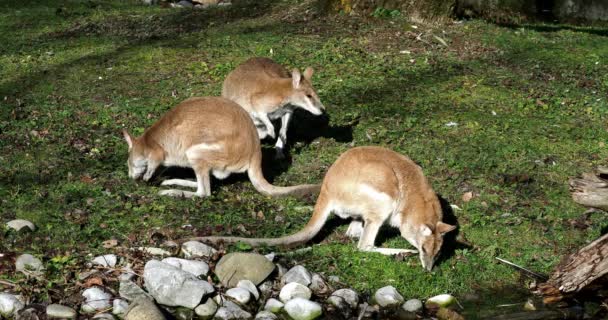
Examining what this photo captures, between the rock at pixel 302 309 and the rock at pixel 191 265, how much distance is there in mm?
693

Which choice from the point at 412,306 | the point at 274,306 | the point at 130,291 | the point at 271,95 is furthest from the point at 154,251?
the point at 271,95

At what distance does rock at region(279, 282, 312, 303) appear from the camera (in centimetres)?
575

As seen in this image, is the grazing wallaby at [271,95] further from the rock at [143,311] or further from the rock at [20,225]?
the rock at [143,311]

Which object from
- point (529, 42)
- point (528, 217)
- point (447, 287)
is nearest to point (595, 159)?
point (528, 217)

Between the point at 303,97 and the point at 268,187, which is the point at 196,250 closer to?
the point at 268,187

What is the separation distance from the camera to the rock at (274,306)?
5.68 m

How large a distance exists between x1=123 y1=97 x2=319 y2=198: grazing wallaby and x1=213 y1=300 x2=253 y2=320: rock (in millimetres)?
2005

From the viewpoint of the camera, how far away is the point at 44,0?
1556 cm

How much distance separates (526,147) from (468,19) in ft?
16.7

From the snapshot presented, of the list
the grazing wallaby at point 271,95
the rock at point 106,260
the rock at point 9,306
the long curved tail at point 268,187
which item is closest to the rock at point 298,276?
the rock at point 106,260

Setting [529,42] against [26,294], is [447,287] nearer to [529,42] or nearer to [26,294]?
[26,294]

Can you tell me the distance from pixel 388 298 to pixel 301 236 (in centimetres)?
95

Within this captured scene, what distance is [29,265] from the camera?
18.7 ft

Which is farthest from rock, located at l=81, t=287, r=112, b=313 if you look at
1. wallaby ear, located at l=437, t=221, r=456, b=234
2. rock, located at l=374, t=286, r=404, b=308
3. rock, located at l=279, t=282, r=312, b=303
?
wallaby ear, located at l=437, t=221, r=456, b=234
